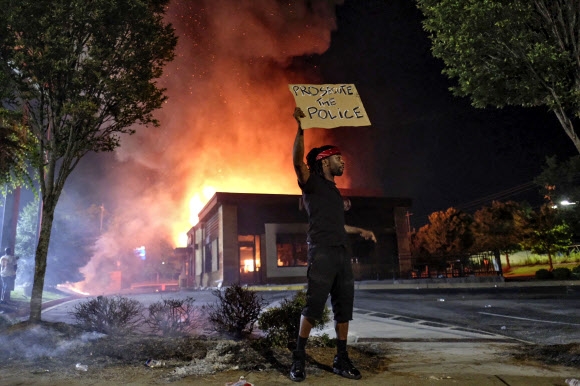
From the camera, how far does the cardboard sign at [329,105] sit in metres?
3.92

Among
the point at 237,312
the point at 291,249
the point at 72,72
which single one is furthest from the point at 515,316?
the point at 291,249

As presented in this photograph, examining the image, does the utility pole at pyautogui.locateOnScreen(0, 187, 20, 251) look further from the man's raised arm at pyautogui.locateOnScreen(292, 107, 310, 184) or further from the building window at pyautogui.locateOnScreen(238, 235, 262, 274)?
the man's raised arm at pyautogui.locateOnScreen(292, 107, 310, 184)

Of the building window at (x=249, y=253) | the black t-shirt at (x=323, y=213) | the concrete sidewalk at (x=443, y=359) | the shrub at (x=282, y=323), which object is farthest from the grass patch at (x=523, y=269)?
the black t-shirt at (x=323, y=213)

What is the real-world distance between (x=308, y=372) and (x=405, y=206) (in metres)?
28.3

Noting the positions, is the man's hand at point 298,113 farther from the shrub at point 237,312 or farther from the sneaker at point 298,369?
the shrub at point 237,312

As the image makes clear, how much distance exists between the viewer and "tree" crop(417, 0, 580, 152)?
5.48 m

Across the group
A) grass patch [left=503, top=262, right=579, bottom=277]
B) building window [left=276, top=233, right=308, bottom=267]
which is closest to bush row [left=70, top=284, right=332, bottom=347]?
building window [left=276, top=233, right=308, bottom=267]

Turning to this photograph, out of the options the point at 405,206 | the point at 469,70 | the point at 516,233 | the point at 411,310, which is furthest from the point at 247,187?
the point at 469,70

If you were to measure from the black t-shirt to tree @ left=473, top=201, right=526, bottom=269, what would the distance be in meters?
36.3

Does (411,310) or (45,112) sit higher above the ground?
(45,112)

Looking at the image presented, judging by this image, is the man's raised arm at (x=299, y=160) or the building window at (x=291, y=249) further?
the building window at (x=291, y=249)

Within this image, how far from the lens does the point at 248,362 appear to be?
3.89 metres

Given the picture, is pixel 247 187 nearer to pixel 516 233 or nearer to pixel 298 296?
pixel 516 233

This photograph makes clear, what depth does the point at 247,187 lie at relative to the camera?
46062mm
